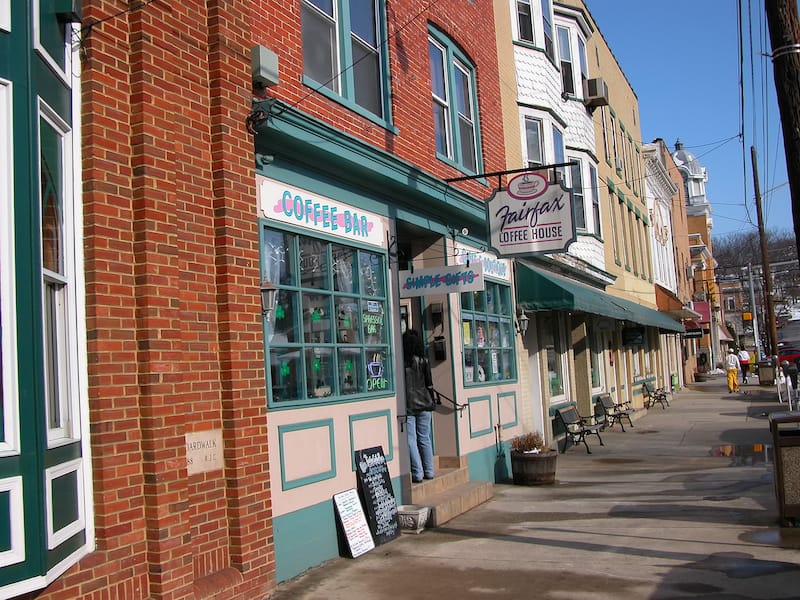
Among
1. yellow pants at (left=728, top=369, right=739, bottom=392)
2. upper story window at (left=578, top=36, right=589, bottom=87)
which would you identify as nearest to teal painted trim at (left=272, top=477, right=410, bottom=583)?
upper story window at (left=578, top=36, right=589, bottom=87)

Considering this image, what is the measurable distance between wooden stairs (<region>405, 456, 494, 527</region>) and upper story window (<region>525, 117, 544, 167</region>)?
288 inches

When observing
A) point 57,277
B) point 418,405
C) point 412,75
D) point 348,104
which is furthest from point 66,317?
point 412,75

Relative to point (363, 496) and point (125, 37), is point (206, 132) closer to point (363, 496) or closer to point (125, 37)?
point (125, 37)

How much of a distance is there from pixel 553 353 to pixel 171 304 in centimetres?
1222

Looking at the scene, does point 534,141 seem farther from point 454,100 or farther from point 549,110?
point 454,100

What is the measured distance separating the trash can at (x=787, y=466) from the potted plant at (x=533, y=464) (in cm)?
382

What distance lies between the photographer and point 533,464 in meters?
11.4

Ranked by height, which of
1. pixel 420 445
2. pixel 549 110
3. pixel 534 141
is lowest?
pixel 420 445

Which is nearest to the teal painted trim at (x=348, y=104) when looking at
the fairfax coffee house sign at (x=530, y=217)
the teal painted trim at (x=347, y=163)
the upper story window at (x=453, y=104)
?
the teal painted trim at (x=347, y=163)

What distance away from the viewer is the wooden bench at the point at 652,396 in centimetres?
2514

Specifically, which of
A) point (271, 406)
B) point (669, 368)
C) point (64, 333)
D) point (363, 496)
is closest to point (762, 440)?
point (363, 496)

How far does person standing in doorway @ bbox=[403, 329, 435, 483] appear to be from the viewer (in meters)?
9.21

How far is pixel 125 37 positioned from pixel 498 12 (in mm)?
10317

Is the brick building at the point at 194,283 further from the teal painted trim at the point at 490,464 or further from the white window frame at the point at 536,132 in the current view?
the white window frame at the point at 536,132
